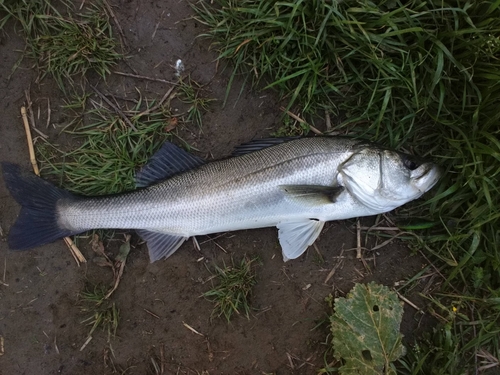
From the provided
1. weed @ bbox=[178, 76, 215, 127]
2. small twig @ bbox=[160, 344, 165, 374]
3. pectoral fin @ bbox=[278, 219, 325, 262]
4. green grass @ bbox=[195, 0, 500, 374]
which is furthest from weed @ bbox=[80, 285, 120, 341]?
green grass @ bbox=[195, 0, 500, 374]

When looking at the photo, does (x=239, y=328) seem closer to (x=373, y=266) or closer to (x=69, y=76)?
(x=373, y=266)

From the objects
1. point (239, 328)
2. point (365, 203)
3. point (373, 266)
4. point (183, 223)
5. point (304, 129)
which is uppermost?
point (304, 129)

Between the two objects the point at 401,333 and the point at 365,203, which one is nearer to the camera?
the point at 365,203

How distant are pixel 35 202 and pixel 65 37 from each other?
1411mm

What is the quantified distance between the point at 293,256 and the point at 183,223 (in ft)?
3.11

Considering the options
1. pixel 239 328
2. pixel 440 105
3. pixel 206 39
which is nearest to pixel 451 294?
pixel 440 105

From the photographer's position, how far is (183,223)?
3.11m

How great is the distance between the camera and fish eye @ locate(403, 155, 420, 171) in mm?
3018

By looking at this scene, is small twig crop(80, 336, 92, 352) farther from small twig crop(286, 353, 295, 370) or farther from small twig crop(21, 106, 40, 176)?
small twig crop(286, 353, 295, 370)

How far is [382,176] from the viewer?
2986 mm

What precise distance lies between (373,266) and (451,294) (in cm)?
67

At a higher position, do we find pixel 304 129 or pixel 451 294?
pixel 304 129

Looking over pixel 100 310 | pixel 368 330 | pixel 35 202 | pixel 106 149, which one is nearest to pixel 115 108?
pixel 106 149

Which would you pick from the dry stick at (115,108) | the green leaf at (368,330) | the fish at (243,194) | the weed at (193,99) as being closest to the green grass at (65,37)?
the dry stick at (115,108)
